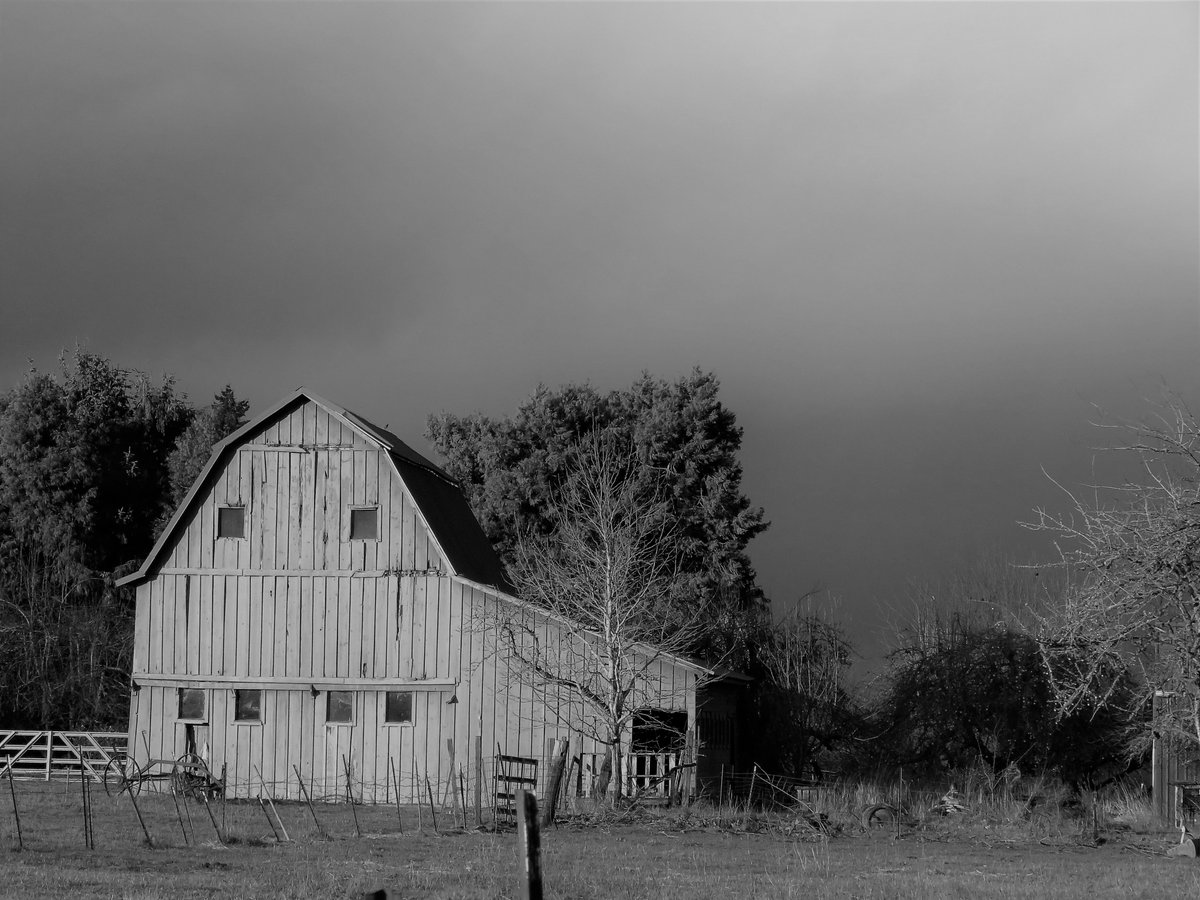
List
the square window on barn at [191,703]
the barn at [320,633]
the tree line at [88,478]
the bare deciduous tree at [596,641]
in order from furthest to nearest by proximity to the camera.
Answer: the tree line at [88,478] < the square window on barn at [191,703] < the barn at [320,633] < the bare deciduous tree at [596,641]

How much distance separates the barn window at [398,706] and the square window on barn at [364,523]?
3.44 meters

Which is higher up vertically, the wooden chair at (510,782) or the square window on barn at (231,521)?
the square window on barn at (231,521)

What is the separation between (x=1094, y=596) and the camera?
1186 centimetres

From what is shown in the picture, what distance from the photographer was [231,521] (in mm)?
30188

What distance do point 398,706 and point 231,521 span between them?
565cm

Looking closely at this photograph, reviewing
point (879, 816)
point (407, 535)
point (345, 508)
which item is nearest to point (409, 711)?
point (407, 535)

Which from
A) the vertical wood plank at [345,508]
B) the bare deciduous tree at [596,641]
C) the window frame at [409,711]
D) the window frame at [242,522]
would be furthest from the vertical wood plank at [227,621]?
the bare deciduous tree at [596,641]

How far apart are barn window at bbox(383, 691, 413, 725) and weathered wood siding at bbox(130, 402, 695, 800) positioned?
17 centimetres

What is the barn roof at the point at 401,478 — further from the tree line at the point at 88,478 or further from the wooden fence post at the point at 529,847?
the wooden fence post at the point at 529,847

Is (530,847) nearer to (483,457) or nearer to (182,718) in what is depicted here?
(182,718)

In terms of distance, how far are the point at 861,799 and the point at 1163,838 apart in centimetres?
550

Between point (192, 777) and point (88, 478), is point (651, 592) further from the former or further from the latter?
point (88, 478)

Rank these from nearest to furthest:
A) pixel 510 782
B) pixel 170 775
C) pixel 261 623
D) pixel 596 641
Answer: pixel 510 782
pixel 170 775
pixel 596 641
pixel 261 623

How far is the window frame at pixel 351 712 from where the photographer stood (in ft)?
95.3
